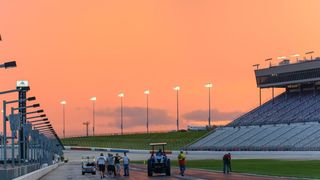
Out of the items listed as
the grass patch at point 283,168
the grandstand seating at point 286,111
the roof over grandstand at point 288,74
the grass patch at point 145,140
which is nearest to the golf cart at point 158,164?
the grass patch at point 283,168

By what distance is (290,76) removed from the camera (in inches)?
5340

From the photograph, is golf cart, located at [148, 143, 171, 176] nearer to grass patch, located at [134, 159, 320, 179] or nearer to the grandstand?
grass patch, located at [134, 159, 320, 179]

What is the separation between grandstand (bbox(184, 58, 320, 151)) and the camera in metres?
109

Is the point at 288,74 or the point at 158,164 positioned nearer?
the point at 158,164

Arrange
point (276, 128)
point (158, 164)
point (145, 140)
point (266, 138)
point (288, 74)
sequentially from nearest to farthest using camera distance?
point (158, 164) < point (266, 138) < point (276, 128) < point (288, 74) < point (145, 140)

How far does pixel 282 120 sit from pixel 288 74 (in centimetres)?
1541

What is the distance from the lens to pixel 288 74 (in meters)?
136

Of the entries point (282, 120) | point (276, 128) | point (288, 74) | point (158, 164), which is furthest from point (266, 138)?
point (158, 164)

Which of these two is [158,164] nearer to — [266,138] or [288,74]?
[266,138]

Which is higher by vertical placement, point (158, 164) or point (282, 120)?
point (282, 120)

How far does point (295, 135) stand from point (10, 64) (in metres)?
85.2

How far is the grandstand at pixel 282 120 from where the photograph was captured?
109 m

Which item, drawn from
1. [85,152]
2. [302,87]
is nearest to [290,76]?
[302,87]

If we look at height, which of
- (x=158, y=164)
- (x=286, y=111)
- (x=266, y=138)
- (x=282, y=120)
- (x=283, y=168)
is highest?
(x=286, y=111)
